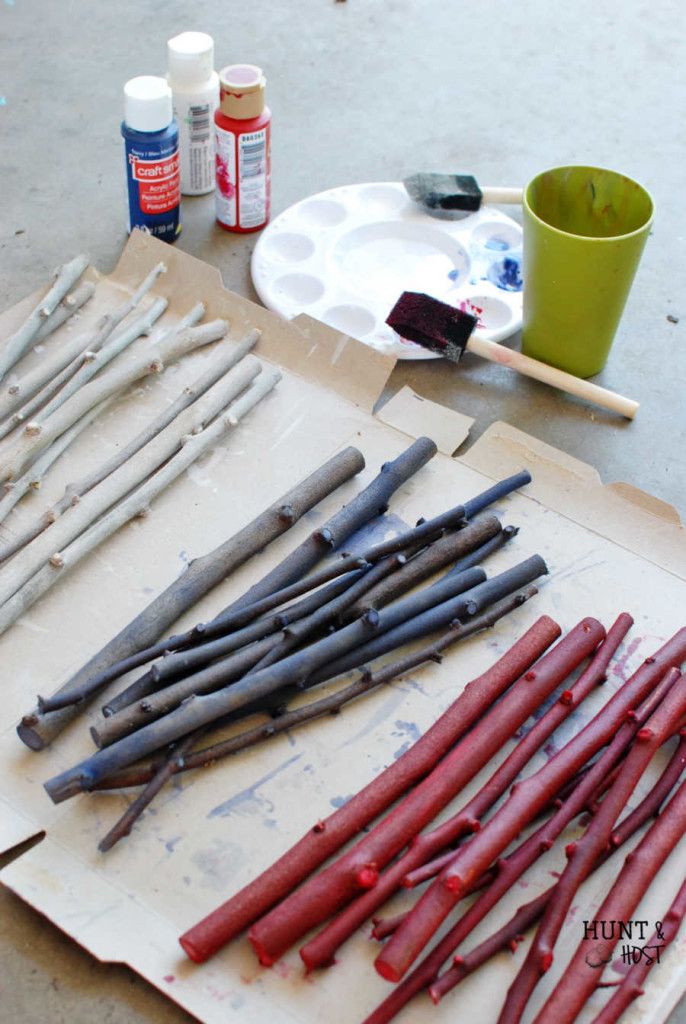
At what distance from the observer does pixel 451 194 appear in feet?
7.75

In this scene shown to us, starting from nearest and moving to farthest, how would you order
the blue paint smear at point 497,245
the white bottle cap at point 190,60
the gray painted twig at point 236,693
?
the gray painted twig at point 236,693 < the white bottle cap at point 190,60 < the blue paint smear at point 497,245

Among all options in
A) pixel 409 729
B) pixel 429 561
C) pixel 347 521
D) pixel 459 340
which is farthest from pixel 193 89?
pixel 409 729

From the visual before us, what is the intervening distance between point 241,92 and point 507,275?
611 mm

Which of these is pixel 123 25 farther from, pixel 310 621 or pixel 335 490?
pixel 310 621

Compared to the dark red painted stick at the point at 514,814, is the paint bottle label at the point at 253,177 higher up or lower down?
higher up

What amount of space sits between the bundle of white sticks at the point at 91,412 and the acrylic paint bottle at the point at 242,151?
0.87 feet

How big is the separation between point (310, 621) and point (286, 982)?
0.47m

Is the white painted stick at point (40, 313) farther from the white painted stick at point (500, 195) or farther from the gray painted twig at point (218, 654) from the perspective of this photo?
the white painted stick at point (500, 195)

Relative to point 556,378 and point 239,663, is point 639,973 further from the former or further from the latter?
point 556,378

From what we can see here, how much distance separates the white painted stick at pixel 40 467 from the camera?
5.75 feet

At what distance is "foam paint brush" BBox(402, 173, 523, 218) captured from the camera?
237 centimetres

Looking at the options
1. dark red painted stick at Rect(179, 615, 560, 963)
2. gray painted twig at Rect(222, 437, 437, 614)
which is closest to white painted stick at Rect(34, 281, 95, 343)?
gray painted twig at Rect(222, 437, 437, 614)

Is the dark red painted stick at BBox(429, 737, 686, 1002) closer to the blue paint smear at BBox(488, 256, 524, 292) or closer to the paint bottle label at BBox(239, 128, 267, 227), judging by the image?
the blue paint smear at BBox(488, 256, 524, 292)

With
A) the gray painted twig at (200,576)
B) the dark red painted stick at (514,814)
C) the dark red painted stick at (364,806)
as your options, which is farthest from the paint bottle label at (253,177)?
the dark red painted stick at (514,814)
